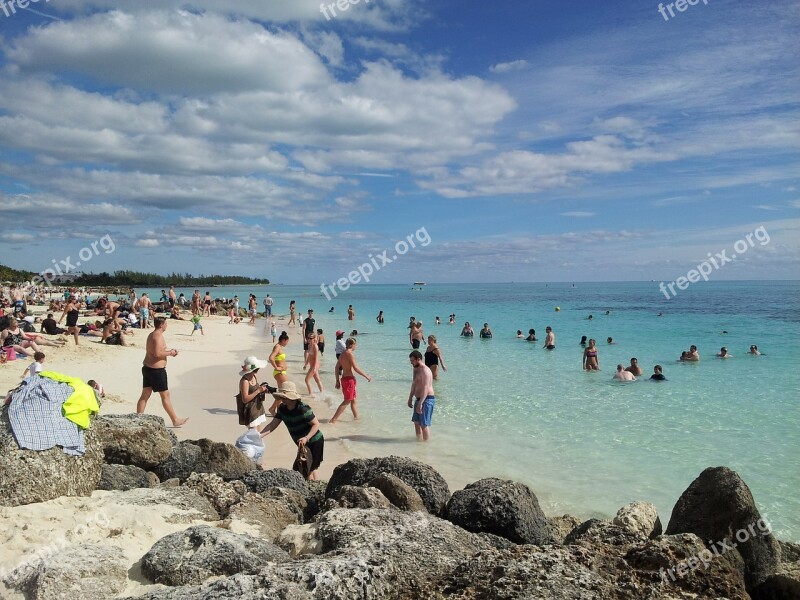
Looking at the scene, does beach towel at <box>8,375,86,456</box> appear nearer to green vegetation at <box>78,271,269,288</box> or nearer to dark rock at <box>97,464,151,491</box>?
dark rock at <box>97,464,151,491</box>

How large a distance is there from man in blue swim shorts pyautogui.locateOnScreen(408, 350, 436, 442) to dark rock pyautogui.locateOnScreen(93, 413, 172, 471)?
400 cm

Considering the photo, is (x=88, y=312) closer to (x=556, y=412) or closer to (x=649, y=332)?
(x=556, y=412)

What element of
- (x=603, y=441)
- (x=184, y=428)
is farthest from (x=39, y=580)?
(x=603, y=441)

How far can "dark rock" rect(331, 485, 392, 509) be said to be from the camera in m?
4.88

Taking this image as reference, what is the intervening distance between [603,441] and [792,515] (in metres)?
3.42

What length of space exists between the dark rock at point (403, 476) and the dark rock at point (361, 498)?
73 centimetres

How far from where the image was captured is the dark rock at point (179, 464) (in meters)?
6.70

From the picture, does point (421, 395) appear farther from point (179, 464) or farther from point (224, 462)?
point (179, 464)

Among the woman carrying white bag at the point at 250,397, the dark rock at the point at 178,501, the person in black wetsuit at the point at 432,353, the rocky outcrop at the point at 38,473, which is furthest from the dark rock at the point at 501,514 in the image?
the person in black wetsuit at the point at 432,353

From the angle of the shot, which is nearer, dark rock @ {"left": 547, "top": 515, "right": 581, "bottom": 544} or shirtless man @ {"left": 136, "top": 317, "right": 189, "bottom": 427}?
dark rock @ {"left": 547, "top": 515, "right": 581, "bottom": 544}

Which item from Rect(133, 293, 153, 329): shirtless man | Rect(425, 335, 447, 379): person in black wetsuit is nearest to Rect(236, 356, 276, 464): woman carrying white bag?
Rect(425, 335, 447, 379): person in black wetsuit

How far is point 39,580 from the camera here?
3629 millimetres

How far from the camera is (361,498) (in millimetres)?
4910

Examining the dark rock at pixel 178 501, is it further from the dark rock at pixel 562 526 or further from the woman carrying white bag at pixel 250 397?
the dark rock at pixel 562 526
